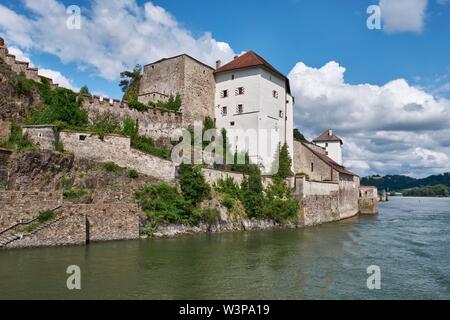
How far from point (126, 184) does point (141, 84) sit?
2065 cm

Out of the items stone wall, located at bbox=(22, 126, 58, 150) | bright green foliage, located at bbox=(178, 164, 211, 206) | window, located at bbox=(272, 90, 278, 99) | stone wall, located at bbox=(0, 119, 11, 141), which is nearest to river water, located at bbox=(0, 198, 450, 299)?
bright green foliage, located at bbox=(178, 164, 211, 206)

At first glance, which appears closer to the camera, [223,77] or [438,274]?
[438,274]

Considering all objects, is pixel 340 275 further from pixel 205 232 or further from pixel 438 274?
pixel 205 232

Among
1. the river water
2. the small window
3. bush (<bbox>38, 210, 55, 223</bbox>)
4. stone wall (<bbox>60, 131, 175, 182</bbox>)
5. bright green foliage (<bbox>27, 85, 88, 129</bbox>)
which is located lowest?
the river water

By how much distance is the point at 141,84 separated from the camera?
4491 cm

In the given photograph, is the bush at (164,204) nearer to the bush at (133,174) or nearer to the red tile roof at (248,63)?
the bush at (133,174)

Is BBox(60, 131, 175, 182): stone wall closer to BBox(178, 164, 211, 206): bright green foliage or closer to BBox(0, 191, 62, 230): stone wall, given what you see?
BBox(178, 164, 211, 206): bright green foliage

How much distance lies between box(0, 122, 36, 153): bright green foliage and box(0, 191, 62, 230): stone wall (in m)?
4.76

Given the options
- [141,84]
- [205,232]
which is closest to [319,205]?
[205,232]

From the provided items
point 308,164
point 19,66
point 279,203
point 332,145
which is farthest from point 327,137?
point 19,66

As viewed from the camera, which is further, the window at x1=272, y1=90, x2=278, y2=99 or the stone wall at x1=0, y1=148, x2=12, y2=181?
the window at x1=272, y1=90, x2=278, y2=99

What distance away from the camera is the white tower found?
66500 millimetres

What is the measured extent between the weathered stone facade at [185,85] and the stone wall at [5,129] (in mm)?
15286
